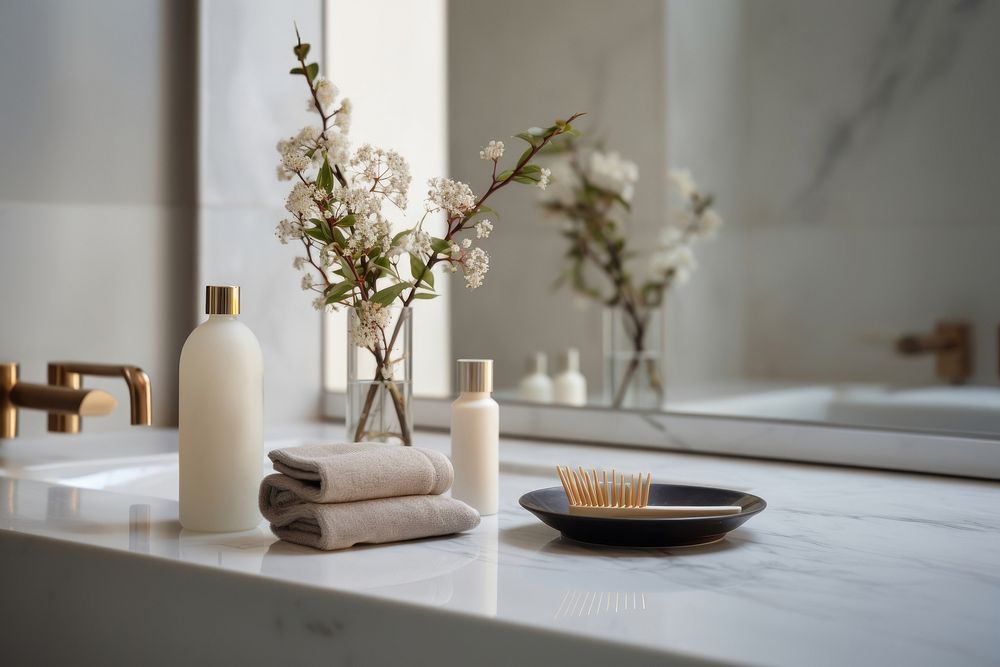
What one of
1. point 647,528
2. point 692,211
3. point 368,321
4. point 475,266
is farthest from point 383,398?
point 692,211

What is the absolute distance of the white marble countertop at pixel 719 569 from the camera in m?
0.64

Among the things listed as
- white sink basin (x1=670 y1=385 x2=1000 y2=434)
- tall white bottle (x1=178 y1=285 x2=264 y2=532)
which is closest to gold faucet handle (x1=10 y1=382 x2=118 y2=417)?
tall white bottle (x1=178 y1=285 x2=264 y2=532)

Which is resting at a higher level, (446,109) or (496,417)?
(446,109)

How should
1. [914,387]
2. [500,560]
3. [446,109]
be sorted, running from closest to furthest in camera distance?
[500,560], [914,387], [446,109]

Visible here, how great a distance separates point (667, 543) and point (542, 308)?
87 centimetres

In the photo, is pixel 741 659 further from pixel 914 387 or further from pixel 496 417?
pixel 914 387

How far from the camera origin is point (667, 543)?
0.88 meters

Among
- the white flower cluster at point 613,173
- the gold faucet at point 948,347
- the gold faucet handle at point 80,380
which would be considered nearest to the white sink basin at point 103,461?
the gold faucet handle at point 80,380

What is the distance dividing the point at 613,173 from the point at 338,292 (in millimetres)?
693

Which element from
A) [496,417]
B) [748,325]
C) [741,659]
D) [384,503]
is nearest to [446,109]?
[748,325]

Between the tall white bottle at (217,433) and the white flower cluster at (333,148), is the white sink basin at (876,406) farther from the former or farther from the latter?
the tall white bottle at (217,433)

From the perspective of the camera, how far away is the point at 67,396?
1.37 m

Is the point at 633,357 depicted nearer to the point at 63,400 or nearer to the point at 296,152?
the point at 296,152

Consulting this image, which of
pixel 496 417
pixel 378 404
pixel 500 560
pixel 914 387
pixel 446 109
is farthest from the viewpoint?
pixel 446 109
